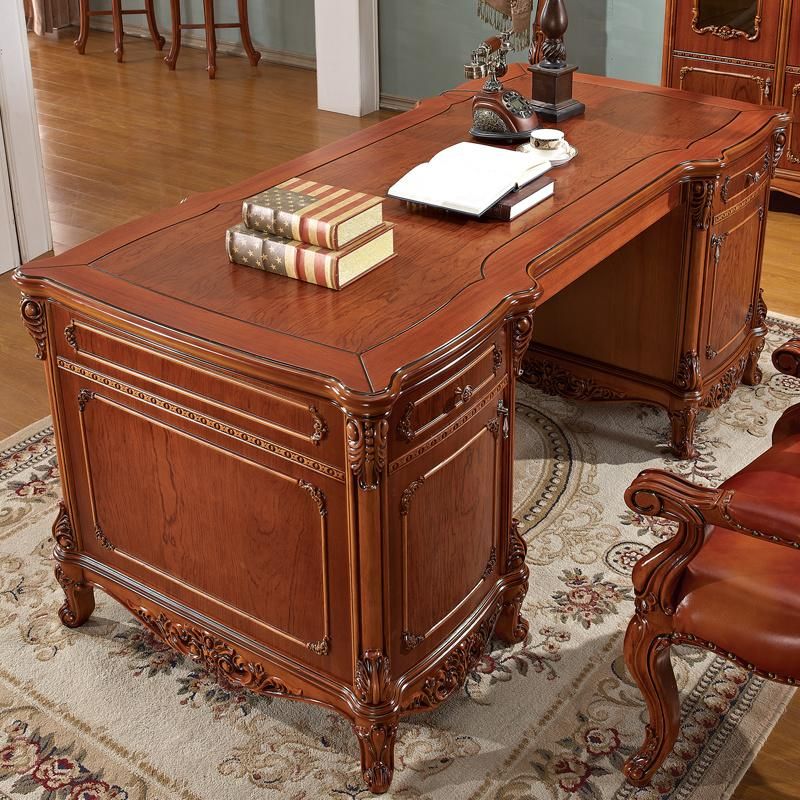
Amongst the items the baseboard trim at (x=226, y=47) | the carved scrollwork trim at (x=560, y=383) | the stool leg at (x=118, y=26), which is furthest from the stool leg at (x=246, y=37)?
the carved scrollwork trim at (x=560, y=383)

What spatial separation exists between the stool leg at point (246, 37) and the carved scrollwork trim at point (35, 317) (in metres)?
5.41

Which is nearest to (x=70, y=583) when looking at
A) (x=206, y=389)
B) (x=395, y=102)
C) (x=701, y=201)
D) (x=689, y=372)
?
(x=206, y=389)

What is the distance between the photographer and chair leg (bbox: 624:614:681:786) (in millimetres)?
2199

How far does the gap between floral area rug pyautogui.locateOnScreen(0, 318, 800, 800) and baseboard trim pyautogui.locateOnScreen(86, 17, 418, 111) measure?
417cm

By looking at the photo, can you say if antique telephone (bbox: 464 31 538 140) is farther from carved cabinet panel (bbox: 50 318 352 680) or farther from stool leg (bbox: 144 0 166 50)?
stool leg (bbox: 144 0 166 50)

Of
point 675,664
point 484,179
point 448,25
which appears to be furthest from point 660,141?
point 448,25

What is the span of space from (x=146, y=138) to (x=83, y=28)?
1999 millimetres

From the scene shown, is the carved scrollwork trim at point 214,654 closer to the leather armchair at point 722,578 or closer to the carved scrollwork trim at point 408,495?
the carved scrollwork trim at point 408,495

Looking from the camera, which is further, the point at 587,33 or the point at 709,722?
the point at 587,33

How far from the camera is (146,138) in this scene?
20.7ft

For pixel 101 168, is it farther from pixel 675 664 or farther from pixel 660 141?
pixel 675 664

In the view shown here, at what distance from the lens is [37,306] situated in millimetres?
2410

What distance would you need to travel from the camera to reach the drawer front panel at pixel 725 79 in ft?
16.2

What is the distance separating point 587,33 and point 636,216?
125 inches
